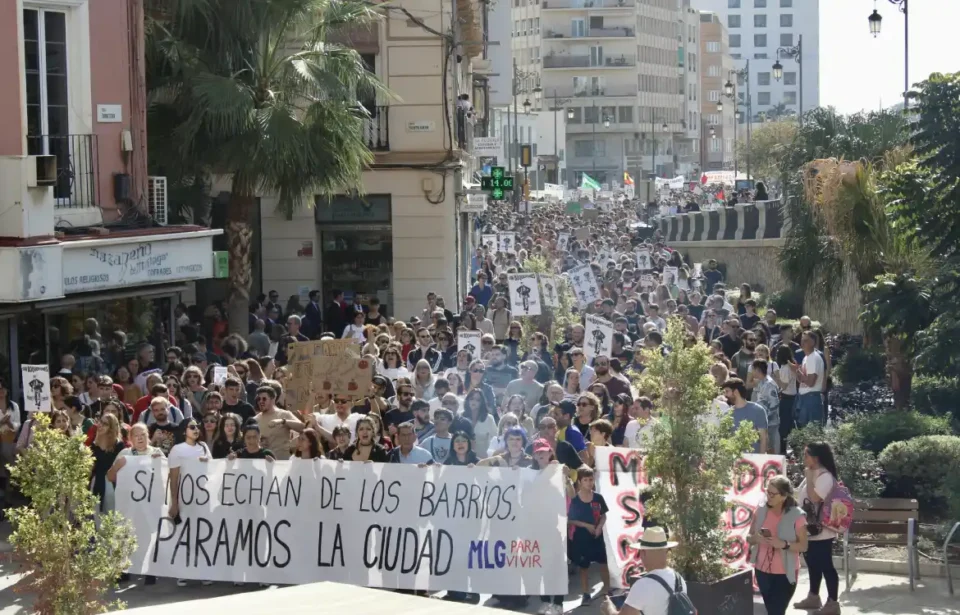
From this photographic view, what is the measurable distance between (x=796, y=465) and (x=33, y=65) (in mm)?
10072

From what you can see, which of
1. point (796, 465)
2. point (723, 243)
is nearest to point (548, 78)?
point (723, 243)

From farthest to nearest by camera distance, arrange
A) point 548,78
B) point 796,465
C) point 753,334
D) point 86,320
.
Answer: point 548,78 → point 86,320 → point 753,334 → point 796,465

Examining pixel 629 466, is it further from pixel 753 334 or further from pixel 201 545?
pixel 753 334

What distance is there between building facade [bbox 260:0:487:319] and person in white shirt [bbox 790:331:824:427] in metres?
14.0

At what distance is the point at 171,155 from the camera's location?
23.5m

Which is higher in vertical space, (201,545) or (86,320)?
(86,320)

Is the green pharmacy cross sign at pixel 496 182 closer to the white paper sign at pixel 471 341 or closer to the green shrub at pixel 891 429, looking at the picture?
the white paper sign at pixel 471 341

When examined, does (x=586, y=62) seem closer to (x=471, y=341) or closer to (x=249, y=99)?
(x=249, y=99)

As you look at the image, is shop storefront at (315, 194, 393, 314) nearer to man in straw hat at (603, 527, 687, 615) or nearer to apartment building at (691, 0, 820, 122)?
man in straw hat at (603, 527, 687, 615)

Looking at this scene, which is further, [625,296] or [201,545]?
[625,296]

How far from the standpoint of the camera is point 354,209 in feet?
102

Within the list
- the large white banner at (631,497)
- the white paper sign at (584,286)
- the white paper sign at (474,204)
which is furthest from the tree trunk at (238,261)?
the large white banner at (631,497)

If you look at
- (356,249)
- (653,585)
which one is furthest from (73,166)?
(653,585)

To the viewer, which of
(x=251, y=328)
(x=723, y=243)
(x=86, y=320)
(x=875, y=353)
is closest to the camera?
(x=86, y=320)
